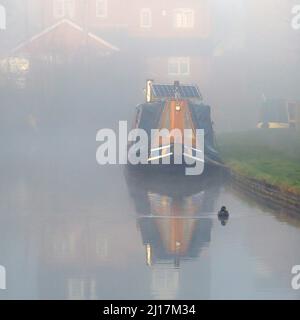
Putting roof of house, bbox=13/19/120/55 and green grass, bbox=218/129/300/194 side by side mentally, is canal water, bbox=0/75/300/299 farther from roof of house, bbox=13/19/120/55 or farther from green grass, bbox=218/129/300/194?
roof of house, bbox=13/19/120/55

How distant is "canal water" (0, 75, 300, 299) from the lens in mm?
14461

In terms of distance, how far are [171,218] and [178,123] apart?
14388 millimetres

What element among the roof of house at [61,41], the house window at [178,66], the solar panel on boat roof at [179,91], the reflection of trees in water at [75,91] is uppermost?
the roof of house at [61,41]

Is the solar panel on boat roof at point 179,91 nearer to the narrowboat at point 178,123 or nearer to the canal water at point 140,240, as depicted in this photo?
the narrowboat at point 178,123

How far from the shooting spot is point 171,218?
2328 centimetres

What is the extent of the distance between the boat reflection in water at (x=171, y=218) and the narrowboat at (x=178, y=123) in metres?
1.02

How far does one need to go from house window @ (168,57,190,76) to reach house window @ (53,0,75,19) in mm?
10442

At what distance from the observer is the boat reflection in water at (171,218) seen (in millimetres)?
16075

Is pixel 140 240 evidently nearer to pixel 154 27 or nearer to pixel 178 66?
pixel 178 66

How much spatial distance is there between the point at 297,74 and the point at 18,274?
51147mm

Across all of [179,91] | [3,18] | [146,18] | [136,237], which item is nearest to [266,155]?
[179,91]

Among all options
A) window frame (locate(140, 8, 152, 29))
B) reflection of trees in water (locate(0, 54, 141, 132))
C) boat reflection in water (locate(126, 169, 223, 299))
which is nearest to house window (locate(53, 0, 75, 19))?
window frame (locate(140, 8, 152, 29))

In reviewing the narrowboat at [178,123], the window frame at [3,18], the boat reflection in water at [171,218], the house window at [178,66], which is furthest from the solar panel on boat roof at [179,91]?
the window frame at [3,18]

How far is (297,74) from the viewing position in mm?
63812
